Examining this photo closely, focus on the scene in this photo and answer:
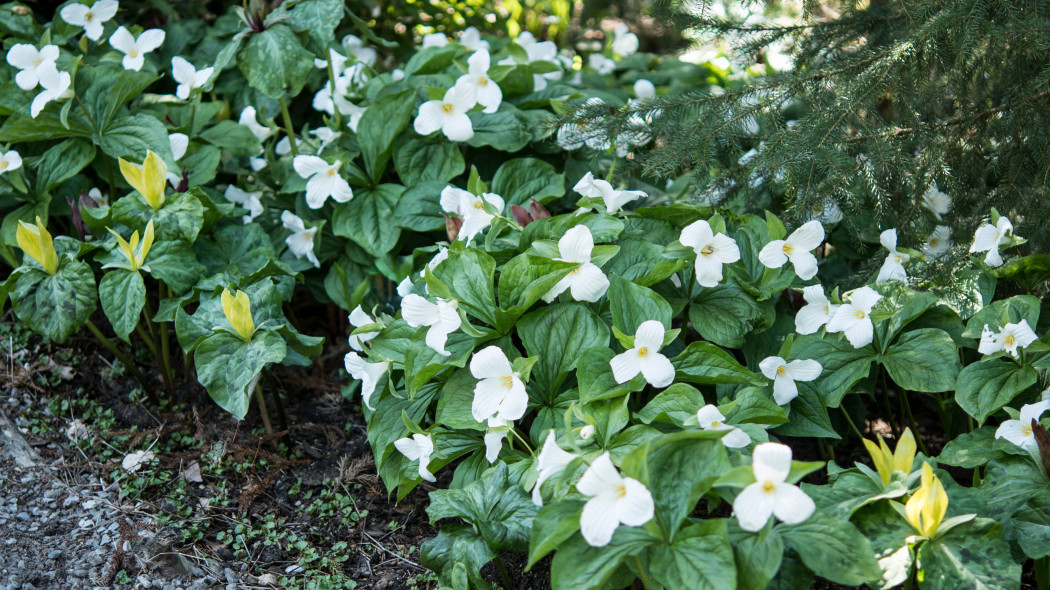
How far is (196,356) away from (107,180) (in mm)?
909

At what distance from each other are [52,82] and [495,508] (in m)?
1.78

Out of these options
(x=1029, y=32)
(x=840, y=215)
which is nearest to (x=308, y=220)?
(x=840, y=215)

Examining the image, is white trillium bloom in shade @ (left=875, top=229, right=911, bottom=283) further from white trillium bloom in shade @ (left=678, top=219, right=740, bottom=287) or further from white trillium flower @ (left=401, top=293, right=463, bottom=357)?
white trillium flower @ (left=401, top=293, right=463, bottom=357)

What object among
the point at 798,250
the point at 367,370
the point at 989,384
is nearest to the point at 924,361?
the point at 989,384

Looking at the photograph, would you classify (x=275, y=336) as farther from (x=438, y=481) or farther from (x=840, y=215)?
(x=840, y=215)

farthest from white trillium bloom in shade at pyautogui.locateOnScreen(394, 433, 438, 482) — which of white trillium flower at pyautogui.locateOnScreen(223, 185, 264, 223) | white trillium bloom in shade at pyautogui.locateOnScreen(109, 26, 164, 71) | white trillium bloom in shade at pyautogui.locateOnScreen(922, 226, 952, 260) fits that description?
white trillium bloom in shade at pyautogui.locateOnScreen(109, 26, 164, 71)

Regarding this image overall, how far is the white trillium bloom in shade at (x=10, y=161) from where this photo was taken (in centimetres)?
221

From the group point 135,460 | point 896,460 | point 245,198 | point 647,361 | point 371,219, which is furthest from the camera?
point 245,198

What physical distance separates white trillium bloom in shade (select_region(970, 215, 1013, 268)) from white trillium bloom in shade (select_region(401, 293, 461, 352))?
1.15 metres

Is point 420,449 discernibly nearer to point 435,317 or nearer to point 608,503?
point 435,317

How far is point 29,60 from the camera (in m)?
2.30

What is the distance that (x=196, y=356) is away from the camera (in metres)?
1.85

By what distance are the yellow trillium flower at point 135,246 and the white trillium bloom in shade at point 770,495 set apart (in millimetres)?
1511

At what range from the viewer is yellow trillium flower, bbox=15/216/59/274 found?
1.90 meters
